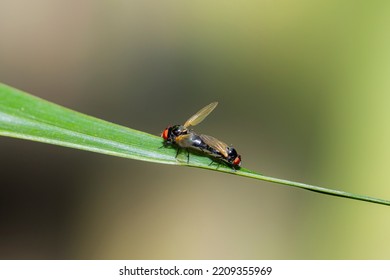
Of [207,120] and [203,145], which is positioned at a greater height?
[207,120]

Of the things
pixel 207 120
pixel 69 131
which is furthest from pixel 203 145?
pixel 207 120

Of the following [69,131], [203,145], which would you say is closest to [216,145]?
[203,145]

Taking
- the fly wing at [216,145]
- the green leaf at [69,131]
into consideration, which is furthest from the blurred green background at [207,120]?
the green leaf at [69,131]

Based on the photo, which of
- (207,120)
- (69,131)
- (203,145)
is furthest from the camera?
(207,120)

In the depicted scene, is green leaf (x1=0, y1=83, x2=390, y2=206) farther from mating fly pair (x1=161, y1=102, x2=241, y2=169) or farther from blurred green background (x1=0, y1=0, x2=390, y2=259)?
blurred green background (x1=0, y1=0, x2=390, y2=259)

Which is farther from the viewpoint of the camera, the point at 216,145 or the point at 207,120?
the point at 207,120

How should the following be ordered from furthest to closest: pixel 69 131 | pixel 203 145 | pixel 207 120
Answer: pixel 207 120 → pixel 203 145 → pixel 69 131

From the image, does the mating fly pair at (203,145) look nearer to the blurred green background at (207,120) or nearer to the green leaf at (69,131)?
the green leaf at (69,131)

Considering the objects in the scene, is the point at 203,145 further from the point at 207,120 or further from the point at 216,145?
the point at 207,120
